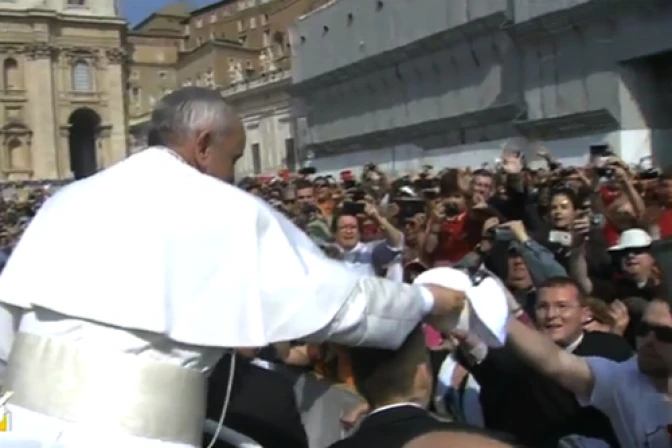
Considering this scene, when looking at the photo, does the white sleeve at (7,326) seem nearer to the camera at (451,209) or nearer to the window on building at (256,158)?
the camera at (451,209)

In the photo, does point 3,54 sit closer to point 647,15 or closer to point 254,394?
point 647,15

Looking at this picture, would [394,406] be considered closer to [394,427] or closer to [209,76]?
[394,427]

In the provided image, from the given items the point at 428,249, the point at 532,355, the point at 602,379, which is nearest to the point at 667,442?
the point at 602,379

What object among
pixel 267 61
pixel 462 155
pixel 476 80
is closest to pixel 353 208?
pixel 462 155

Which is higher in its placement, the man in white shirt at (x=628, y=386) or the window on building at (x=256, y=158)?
the window on building at (x=256, y=158)

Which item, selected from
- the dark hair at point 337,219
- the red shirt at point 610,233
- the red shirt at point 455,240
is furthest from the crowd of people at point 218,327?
the dark hair at point 337,219

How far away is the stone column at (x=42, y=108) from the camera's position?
7425 cm

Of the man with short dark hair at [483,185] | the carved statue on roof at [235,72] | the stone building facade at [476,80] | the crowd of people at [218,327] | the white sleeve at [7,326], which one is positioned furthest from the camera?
the carved statue on roof at [235,72]

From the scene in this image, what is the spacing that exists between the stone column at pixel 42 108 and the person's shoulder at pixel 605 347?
71.5 metres

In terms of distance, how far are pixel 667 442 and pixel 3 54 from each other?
242 ft

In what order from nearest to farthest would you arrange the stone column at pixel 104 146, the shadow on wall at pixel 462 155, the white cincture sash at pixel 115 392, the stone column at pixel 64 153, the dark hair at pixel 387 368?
the dark hair at pixel 387 368
the white cincture sash at pixel 115 392
the shadow on wall at pixel 462 155
the stone column at pixel 64 153
the stone column at pixel 104 146

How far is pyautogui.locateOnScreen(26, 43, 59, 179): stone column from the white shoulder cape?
Answer: 2850 inches

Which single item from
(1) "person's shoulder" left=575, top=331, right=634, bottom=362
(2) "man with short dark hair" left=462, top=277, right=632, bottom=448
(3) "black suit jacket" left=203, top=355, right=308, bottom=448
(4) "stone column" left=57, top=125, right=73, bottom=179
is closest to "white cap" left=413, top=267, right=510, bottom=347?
(2) "man with short dark hair" left=462, top=277, right=632, bottom=448

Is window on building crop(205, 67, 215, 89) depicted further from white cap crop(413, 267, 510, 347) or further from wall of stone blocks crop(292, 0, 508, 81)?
white cap crop(413, 267, 510, 347)
